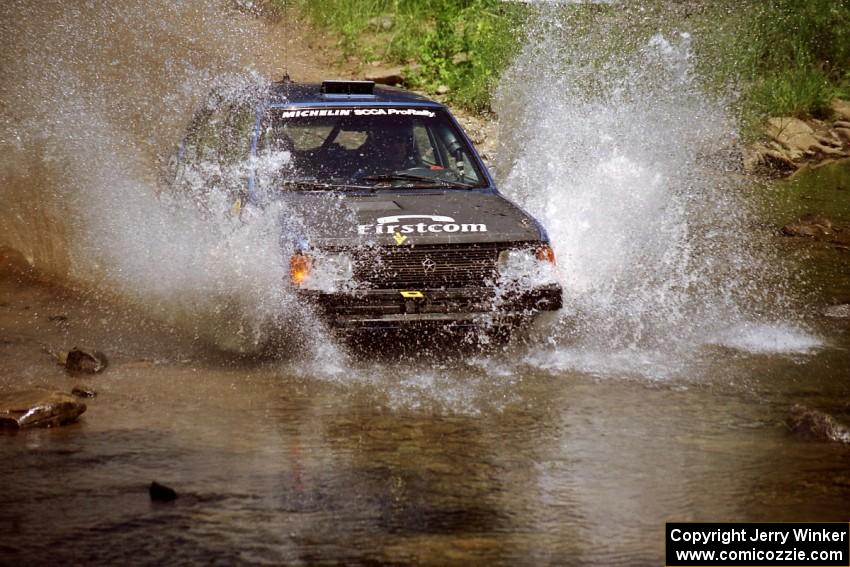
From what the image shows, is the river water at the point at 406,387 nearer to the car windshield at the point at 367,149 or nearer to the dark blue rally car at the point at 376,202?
the dark blue rally car at the point at 376,202

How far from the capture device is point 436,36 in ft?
52.2

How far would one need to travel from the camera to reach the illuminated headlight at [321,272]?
601 centimetres

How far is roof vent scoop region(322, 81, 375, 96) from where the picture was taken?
301 inches

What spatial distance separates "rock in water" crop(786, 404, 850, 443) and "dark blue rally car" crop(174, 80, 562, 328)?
1493 millimetres

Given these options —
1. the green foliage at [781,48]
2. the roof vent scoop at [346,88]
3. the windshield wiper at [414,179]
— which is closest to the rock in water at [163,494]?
the windshield wiper at [414,179]

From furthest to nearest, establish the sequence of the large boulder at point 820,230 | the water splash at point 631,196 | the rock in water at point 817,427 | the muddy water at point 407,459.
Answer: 1. the large boulder at point 820,230
2. the water splash at point 631,196
3. the rock in water at point 817,427
4. the muddy water at point 407,459

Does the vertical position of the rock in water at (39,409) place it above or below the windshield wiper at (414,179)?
below


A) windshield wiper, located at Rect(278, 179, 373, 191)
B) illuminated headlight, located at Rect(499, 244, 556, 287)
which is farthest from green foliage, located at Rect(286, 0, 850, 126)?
illuminated headlight, located at Rect(499, 244, 556, 287)

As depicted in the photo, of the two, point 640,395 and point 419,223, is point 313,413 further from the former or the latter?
point 640,395

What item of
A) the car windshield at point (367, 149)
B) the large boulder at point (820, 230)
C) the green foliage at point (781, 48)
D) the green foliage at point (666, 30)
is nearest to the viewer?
the car windshield at point (367, 149)

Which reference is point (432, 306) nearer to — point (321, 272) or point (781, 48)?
point (321, 272)

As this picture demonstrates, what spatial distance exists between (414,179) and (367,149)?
1.46 ft

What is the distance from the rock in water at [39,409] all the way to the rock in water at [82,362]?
78 centimetres

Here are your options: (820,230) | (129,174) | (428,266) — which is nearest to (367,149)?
(428,266)
